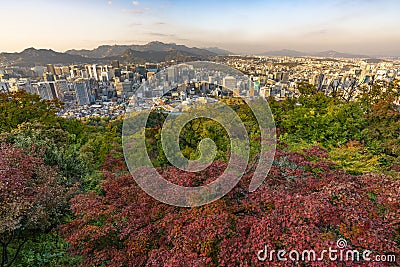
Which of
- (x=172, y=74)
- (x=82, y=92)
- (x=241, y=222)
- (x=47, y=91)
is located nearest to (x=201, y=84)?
(x=172, y=74)

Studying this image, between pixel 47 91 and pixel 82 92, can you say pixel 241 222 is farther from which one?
pixel 82 92

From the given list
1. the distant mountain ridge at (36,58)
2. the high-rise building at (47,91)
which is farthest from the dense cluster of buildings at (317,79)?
the distant mountain ridge at (36,58)

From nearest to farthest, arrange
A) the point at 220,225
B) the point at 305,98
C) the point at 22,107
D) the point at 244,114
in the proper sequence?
the point at 220,225
the point at 22,107
the point at 244,114
the point at 305,98

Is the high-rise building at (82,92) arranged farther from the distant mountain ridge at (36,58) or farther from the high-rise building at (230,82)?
the distant mountain ridge at (36,58)

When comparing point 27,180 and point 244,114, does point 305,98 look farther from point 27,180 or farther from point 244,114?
point 27,180

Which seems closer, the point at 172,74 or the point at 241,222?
the point at 241,222

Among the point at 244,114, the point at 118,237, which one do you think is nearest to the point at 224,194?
the point at 118,237
